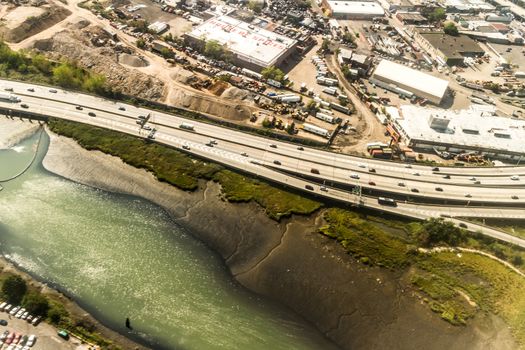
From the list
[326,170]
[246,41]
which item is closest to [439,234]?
[326,170]

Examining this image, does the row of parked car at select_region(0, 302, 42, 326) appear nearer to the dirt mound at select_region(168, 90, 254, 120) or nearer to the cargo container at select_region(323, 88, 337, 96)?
the dirt mound at select_region(168, 90, 254, 120)

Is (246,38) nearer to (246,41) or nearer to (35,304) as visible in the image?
(246,41)

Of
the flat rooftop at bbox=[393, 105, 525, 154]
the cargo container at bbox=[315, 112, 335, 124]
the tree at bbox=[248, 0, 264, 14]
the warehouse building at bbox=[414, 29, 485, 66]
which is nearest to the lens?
the flat rooftop at bbox=[393, 105, 525, 154]

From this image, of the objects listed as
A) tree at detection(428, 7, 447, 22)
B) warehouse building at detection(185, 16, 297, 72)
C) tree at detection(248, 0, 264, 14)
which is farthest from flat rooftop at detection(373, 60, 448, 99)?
tree at detection(248, 0, 264, 14)

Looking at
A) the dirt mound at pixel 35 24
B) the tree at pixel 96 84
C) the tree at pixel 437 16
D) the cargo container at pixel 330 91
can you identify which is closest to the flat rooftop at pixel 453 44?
the tree at pixel 437 16

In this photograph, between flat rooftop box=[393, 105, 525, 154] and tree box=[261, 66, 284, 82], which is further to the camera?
tree box=[261, 66, 284, 82]

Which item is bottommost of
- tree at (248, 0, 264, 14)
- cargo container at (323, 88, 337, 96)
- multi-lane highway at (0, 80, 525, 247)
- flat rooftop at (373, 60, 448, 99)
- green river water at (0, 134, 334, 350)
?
green river water at (0, 134, 334, 350)

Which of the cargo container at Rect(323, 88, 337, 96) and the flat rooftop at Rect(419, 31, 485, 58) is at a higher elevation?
the flat rooftop at Rect(419, 31, 485, 58)

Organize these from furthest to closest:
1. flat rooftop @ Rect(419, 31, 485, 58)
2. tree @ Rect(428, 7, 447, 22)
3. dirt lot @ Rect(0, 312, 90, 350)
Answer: tree @ Rect(428, 7, 447, 22), flat rooftop @ Rect(419, 31, 485, 58), dirt lot @ Rect(0, 312, 90, 350)
